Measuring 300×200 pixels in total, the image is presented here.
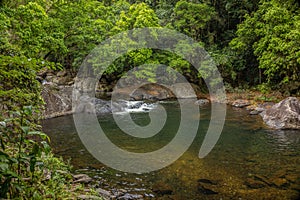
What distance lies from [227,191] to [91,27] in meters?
16.6

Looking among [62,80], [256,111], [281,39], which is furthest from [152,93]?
[281,39]

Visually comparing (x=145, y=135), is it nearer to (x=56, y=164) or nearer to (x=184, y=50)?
(x=56, y=164)

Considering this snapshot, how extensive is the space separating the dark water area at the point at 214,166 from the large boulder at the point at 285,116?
1.59 feet

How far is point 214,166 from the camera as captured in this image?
663cm

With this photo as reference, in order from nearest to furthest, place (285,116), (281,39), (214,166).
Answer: (214,166), (285,116), (281,39)

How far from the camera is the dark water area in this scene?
17.4 ft

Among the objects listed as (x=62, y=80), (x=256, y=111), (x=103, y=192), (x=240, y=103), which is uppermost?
(x=62, y=80)

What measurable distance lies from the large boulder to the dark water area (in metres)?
0.48

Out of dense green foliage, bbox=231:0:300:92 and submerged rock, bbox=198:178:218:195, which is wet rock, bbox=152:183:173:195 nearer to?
submerged rock, bbox=198:178:218:195

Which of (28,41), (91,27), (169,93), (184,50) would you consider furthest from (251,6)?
(28,41)

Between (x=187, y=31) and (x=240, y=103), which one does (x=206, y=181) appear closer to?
(x=240, y=103)

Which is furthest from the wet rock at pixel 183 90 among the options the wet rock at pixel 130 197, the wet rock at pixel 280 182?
the wet rock at pixel 130 197

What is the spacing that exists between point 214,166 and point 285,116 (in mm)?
5859

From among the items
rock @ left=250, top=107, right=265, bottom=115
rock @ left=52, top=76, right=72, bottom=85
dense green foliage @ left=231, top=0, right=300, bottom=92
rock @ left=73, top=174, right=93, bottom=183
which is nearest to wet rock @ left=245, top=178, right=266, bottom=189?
rock @ left=73, top=174, right=93, bottom=183
